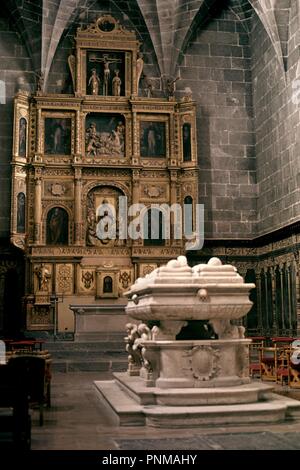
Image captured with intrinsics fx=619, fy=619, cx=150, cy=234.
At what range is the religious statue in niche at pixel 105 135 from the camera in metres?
19.4

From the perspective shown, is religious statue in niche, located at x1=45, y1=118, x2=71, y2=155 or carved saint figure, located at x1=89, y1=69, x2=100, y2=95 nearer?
religious statue in niche, located at x1=45, y1=118, x2=71, y2=155

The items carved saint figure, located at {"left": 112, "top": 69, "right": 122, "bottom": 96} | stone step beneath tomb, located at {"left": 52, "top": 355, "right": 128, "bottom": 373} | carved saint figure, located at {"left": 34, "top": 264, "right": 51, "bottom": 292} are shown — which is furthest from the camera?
carved saint figure, located at {"left": 112, "top": 69, "right": 122, "bottom": 96}

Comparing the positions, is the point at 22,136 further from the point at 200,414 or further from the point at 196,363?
the point at 200,414

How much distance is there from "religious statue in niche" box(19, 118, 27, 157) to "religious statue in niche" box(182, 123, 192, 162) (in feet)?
16.2

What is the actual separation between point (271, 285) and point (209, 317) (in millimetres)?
11770

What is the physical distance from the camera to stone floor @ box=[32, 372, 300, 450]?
5.29 m

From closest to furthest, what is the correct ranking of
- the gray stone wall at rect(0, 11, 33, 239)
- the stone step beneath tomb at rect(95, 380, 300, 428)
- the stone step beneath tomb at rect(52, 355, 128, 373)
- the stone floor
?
the stone floor < the stone step beneath tomb at rect(95, 380, 300, 428) < the stone step beneath tomb at rect(52, 355, 128, 373) < the gray stone wall at rect(0, 11, 33, 239)

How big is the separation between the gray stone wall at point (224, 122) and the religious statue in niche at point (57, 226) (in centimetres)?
449

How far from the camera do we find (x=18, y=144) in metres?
18.8

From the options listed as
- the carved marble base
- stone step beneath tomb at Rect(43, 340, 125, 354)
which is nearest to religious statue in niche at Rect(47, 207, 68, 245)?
stone step beneath tomb at Rect(43, 340, 125, 354)

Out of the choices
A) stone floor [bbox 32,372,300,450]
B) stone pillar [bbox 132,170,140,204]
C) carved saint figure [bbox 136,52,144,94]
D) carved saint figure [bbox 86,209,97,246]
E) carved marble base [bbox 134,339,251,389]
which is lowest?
stone floor [bbox 32,372,300,450]

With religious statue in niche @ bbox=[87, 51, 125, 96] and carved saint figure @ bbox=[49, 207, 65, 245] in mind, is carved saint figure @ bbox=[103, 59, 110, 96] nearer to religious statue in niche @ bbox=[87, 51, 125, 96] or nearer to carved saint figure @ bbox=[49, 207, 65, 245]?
religious statue in niche @ bbox=[87, 51, 125, 96]
